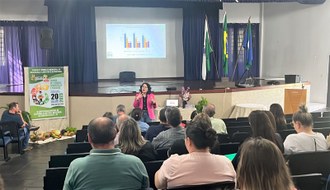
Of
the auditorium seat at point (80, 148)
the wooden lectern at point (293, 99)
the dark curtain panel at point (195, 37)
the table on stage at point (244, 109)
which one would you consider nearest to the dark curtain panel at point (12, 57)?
the dark curtain panel at point (195, 37)

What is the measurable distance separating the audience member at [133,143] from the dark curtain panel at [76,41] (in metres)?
9.81

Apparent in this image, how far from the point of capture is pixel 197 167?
2.44m

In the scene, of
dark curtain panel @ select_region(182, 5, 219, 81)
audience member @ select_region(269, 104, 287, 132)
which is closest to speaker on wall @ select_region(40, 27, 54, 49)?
dark curtain panel @ select_region(182, 5, 219, 81)

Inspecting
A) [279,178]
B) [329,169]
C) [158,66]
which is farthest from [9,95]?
[279,178]

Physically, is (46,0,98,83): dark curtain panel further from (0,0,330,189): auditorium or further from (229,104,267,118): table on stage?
(229,104,267,118): table on stage

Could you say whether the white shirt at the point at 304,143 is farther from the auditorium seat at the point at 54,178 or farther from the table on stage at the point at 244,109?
the table on stage at the point at 244,109

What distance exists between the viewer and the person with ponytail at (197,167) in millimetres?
2428

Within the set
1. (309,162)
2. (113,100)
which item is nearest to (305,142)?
(309,162)

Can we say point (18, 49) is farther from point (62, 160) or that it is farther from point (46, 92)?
point (62, 160)

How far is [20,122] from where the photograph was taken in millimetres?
6945

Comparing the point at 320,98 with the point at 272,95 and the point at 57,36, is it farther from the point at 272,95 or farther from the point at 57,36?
the point at 57,36

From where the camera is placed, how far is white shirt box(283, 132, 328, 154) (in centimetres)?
363

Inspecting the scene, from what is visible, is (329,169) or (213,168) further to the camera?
(329,169)

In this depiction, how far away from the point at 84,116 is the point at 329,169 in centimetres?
A: 645
